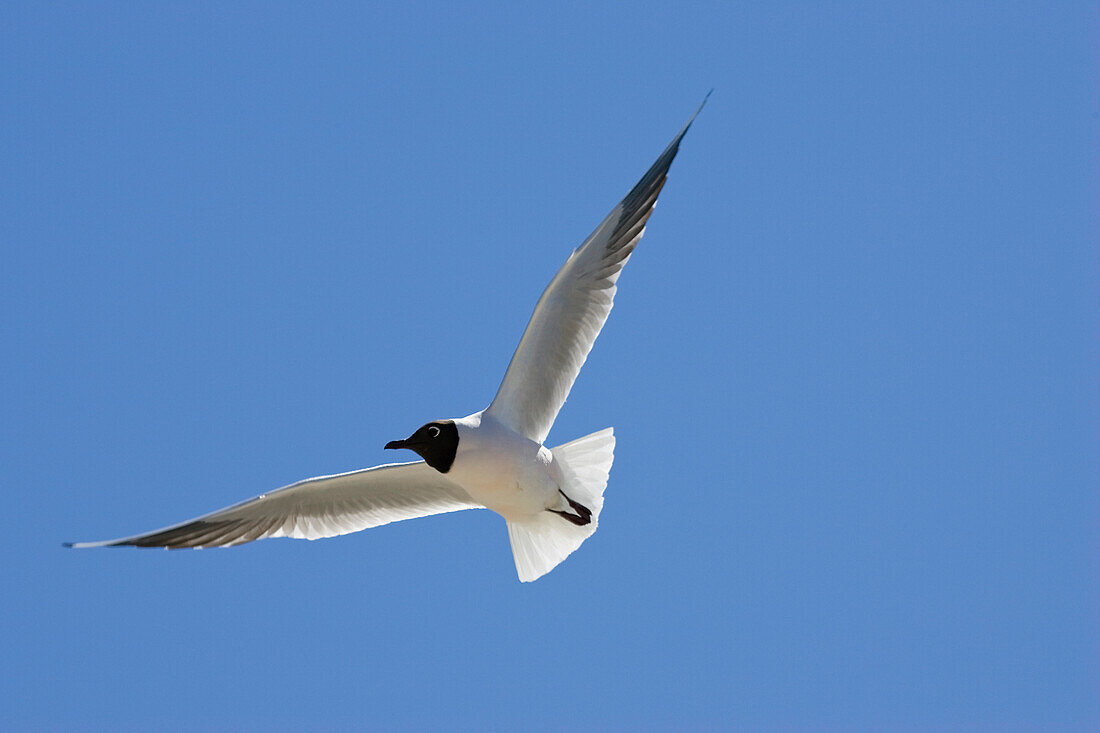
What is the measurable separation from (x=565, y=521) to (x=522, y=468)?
2.06ft

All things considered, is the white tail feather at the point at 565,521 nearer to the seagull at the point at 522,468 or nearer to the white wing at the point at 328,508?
the seagull at the point at 522,468

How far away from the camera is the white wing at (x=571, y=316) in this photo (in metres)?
6.50

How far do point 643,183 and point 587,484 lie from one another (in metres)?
1.71

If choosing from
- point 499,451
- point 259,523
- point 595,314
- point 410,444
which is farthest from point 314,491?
point 595,314

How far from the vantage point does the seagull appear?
6.31 meters

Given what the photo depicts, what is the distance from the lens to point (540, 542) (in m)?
6.83

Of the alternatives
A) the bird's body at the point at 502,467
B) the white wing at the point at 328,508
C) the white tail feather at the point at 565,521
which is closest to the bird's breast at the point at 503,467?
the bird's body at the point at 502,467

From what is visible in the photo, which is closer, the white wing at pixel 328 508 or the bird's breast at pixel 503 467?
the bird's breast at pixel 503 467

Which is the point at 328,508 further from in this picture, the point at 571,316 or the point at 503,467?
the point at 571,316

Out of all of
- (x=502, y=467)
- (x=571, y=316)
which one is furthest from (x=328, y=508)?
(x=571, y=316)

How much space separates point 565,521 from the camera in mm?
6746

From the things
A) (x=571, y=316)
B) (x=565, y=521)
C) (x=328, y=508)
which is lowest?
(x=565, y=521)

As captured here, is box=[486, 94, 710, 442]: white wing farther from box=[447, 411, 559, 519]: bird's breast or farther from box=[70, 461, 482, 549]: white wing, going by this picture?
box=[70, 461, 482, 549]: white wing

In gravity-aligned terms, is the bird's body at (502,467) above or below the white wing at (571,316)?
below
